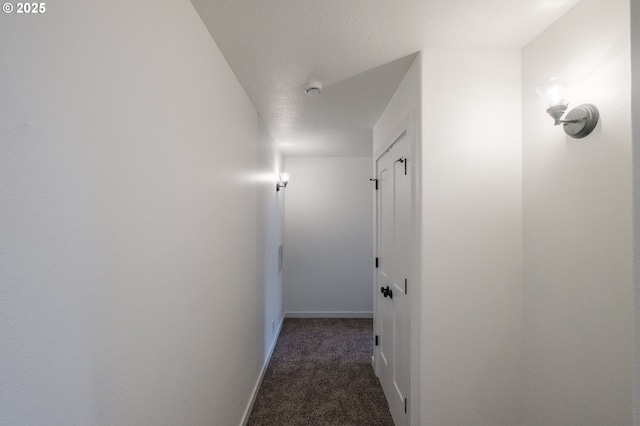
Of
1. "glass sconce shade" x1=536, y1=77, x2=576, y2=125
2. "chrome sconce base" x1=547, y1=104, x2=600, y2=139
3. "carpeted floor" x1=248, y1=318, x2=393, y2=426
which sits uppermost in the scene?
"glass sconce shade" x1=536, y1=77, x2=576, y2=125

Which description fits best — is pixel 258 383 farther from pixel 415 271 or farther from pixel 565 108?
pixel 565 108

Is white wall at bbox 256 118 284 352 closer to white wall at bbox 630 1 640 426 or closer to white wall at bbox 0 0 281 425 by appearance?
white wall at bbox 0 0 281 425

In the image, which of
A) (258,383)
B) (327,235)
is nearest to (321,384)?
(258,383)

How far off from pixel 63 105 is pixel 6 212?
Result: 25 cm

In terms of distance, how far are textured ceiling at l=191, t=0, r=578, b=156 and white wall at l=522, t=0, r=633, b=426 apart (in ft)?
0.73

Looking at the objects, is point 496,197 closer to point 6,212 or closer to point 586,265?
point 586,265

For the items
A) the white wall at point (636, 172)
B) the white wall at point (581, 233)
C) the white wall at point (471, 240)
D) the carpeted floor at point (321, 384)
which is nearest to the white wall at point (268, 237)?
the carpeted floor at point (321, 384)

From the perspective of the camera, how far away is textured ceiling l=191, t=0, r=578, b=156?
118 cm

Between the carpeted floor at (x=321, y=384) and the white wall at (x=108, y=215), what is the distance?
0.98 metres

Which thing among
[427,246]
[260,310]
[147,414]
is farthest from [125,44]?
[260,310]

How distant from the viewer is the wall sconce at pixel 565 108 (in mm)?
1082

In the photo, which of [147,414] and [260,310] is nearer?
[147,414]

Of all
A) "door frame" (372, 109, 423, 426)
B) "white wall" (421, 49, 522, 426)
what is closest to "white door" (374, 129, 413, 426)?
"door frame" (372, 109, 423, 426)

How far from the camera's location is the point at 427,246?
1.47 m
